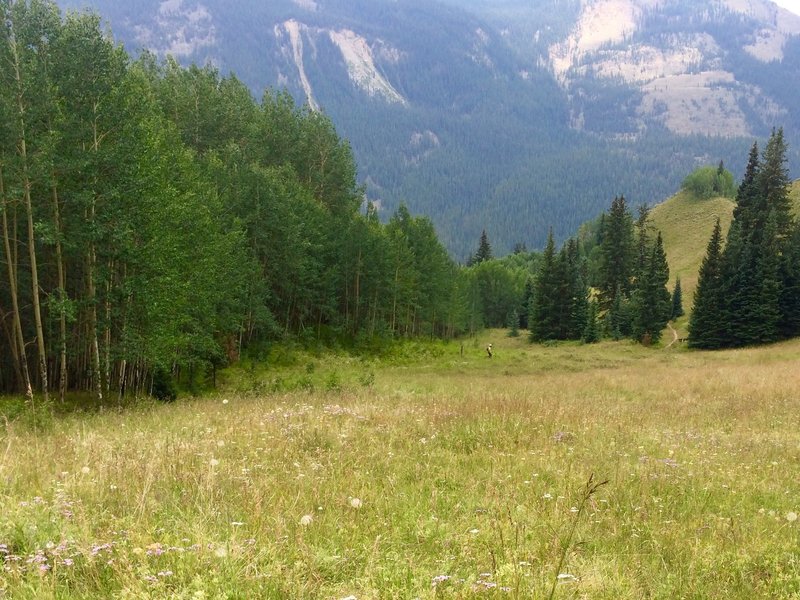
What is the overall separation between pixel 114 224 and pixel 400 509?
17.9 m

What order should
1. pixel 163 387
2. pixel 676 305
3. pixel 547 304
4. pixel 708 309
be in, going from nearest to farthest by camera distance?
pixel 163 387
pixel 708 309
pixel 547 304
pixel 676 305

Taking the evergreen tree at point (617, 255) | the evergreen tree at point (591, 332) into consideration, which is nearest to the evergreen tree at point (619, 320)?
the evergreen tree at point (591, 332)

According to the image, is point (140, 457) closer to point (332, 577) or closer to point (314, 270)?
point (332, 577)

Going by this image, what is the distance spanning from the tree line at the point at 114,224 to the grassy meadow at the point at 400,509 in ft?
34.1

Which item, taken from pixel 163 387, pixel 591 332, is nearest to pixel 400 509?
pixel 163 387

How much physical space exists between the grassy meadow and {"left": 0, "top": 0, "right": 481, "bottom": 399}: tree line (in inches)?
409

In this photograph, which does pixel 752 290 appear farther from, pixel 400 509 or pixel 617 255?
pixel 400 509

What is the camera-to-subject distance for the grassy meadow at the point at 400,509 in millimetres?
3561

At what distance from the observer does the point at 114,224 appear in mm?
18766

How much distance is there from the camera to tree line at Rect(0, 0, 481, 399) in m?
17.1

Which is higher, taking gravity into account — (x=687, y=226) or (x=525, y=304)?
(x=687, y=226)

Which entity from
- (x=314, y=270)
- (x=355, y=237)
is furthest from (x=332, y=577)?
(x=355, y=237)

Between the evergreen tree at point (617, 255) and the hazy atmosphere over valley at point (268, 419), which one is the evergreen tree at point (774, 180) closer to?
the hazy atmosphere over valley at point (268, 419)

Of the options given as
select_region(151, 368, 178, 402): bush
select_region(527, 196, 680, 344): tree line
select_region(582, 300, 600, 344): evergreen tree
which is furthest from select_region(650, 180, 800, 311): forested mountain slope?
select_region(151, 368, 178, 402): bush
